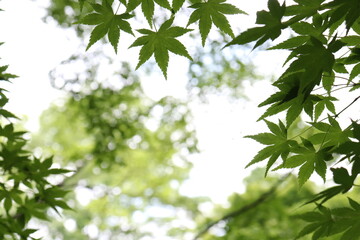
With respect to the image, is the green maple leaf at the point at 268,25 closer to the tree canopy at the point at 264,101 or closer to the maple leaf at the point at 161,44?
the tree canopy at the point at 264,101

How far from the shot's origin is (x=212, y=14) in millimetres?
1443

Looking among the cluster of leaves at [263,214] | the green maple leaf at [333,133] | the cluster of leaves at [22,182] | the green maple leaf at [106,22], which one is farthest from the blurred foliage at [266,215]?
the green maple leaf at [106,22]

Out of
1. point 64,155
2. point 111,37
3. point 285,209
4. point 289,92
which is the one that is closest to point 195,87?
point 285,209

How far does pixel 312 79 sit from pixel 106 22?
0.88 m

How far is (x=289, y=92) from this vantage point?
1.09 metres

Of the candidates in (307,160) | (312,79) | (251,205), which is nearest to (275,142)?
(307,160)

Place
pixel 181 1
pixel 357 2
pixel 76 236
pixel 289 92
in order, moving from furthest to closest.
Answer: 1. pixel 76 236
2. pixel 181 1
3. pixel 289 92
4. pixel 357 2

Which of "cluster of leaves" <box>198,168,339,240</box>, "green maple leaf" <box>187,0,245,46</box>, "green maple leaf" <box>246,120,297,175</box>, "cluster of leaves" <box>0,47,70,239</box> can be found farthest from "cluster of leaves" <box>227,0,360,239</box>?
"cluster of leaves" <box>198,168,339,240</box>

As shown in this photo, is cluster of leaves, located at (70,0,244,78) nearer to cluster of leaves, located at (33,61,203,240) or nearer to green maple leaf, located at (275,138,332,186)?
green maple leaf, located at (275,138,332,186)

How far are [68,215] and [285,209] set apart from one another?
25.3 feet

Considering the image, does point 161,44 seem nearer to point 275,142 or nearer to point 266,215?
point 275,142

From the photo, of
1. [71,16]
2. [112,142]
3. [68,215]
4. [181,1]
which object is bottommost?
[181,1]

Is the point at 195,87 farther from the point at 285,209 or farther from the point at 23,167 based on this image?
the point at 23,167

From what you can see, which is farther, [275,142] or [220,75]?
[220,75]
